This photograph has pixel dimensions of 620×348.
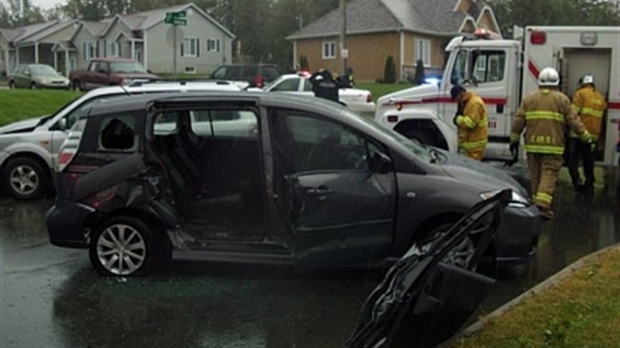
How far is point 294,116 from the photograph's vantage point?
684cm

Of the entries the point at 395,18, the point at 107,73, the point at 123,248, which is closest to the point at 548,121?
the point at 123,248

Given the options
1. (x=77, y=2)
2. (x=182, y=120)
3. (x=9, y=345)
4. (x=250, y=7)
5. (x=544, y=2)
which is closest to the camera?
(x=9, y=345)

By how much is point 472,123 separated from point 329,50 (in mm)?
40309

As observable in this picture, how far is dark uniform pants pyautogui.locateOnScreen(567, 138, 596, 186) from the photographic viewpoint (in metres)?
11.7

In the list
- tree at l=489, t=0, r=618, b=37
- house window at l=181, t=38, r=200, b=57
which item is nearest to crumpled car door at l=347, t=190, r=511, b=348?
tree at l=489, t=0, r=618, b=37

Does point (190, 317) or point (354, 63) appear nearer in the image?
point (190, 317)

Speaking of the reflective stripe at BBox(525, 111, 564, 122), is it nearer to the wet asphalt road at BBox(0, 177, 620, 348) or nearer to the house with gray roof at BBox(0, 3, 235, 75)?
the wet asphalt road at BBox(0, 177, 620, 348)

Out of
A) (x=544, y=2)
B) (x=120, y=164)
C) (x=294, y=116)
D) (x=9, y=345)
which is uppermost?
(x=544, y=2)

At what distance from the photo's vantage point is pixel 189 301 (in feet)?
21.4

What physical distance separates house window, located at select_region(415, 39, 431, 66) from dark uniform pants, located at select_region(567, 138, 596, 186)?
1424 inches

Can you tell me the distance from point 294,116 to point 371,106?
1555 cm

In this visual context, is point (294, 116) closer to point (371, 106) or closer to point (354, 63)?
point (371, 106)

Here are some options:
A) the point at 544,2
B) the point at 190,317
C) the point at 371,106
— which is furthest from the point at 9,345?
the point at 544,2

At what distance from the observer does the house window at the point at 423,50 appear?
1875 inches
